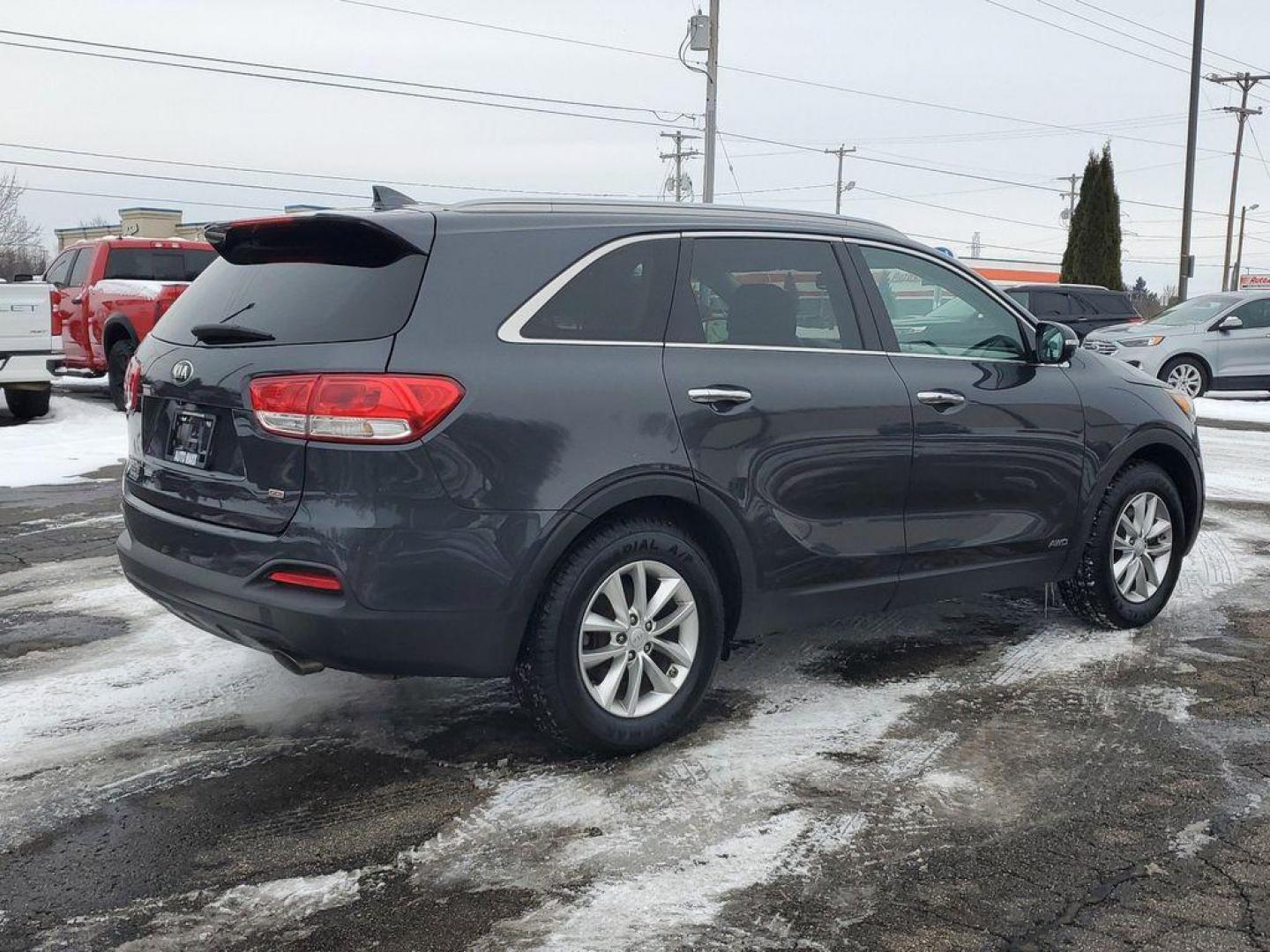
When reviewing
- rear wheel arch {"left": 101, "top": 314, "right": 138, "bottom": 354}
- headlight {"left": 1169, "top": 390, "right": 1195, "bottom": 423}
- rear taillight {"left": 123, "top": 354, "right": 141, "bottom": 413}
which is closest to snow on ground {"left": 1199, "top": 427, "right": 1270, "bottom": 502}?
headlight {"left": 1169, "top": 390, "right": 1195, "bottom": 423}

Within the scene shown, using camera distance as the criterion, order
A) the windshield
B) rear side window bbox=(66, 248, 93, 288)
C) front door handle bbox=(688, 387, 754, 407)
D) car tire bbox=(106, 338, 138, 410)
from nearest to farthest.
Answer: front door handle bbox=(688, 387, 754, 407) → car tire bbox=(106, 338, 138, 410) → rear side window bbox=(66, 248, 93, 288) → the windshield

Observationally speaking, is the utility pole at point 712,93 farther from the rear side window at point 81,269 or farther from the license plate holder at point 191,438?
the license plate holder at point 191,438

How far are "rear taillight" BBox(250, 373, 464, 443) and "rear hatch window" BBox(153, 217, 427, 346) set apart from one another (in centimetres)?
16

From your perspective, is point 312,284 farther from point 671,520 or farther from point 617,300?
point 671,520

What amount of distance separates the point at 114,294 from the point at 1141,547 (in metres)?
13.7

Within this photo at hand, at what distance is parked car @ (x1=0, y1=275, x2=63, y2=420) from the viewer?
45.2 feet

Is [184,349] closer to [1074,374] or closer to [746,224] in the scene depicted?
[746,224]

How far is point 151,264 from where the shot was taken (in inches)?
666

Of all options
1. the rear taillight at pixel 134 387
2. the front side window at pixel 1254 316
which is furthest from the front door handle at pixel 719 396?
the front side window at pixel 1254 316

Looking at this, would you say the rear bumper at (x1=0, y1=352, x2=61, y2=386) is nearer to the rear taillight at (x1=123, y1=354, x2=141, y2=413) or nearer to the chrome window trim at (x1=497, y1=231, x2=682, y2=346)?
the rear taillight at (x1=123, y1=354, x2=141, y2=413)

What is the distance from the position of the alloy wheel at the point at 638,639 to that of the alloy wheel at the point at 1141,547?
8.05 ft

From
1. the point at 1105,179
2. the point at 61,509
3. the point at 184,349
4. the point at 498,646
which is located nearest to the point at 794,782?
the point at 498,646

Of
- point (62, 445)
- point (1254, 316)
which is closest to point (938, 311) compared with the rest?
point (62, 445)

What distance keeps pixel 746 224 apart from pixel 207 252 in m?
14.7
